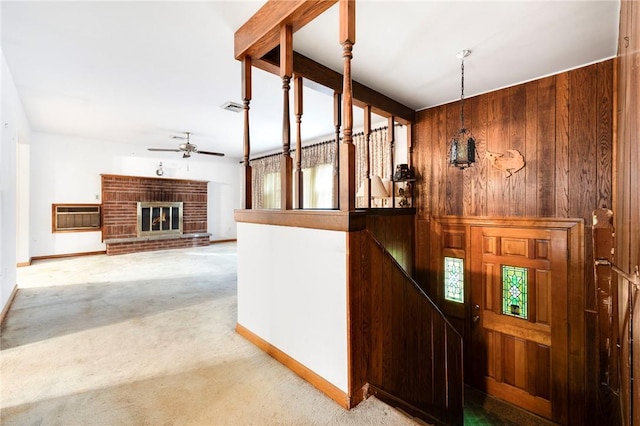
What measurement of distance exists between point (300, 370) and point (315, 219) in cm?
102

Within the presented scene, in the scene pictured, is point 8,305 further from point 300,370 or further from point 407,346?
point 407,346

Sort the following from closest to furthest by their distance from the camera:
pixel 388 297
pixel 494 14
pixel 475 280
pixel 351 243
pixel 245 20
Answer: pixel 351 243, pixel 388 297, pixel 494 14, pixel 245 20, pixel 475 280

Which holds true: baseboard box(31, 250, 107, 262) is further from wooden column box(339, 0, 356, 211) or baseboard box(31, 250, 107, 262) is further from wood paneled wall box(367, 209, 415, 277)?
wooden column box(339, 0, 356, 211)

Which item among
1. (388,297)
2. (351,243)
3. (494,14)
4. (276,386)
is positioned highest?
(494,14)

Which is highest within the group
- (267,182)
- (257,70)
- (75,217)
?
(257,70)

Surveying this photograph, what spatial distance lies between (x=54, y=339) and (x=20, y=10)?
8.66 ft

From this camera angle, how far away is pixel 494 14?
2094mm

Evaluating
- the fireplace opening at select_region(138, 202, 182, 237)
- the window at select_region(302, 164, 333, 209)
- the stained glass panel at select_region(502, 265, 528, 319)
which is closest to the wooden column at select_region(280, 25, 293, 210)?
the stained glass panel at select_region(502, 265, 528, 319)

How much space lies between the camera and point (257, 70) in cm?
316

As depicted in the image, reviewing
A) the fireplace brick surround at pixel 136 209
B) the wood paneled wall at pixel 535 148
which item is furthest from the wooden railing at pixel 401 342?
the fireplace brick surround at pixel 136 209

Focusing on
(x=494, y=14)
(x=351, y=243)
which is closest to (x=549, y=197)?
(x=494, y=14)

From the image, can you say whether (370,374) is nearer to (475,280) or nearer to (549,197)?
(475,280)

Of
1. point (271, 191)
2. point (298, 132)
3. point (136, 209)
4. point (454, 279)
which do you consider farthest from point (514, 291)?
point (136, 209)

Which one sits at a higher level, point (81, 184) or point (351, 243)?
point (81, 184)
